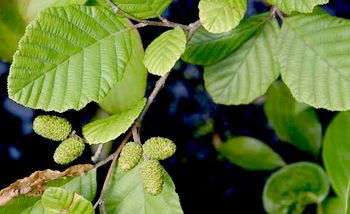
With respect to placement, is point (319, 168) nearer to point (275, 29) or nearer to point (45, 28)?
point (275, 29)

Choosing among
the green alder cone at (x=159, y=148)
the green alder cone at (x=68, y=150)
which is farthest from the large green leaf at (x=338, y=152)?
the green alder cone at (x=68, y=150)

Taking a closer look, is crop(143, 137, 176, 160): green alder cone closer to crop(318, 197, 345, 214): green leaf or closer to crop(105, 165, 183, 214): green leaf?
crop(105, 165, 183, 214): green leaf

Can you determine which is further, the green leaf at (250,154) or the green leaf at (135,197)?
the green leaf at (250,154)

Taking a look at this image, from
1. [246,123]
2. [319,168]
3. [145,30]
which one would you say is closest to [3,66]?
[145,30]

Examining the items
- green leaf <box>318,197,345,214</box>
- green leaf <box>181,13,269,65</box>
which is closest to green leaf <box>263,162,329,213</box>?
green leaf <box>318,197,345,214</box>

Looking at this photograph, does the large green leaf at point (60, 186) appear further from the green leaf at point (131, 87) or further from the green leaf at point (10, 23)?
the green leaf at point (10, 23)

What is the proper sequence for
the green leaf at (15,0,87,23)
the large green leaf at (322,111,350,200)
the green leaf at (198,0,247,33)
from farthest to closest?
the large green leaf at (322,111,350,200), the green leaf at (15,0,87,23), the green leaf at (198,0,247,33)

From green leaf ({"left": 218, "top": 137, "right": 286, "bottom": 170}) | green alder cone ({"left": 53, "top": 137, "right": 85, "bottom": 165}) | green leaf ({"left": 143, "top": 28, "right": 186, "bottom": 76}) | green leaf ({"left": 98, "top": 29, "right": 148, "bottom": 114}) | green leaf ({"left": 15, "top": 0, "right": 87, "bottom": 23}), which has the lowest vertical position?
green leaf ({"left": 218, "top": 137, "right": 286, "bottom": 170})
